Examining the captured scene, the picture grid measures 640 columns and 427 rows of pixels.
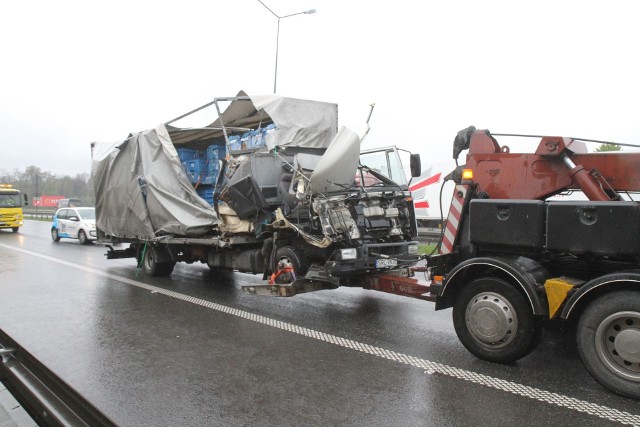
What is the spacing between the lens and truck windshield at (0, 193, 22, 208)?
26.2 meters

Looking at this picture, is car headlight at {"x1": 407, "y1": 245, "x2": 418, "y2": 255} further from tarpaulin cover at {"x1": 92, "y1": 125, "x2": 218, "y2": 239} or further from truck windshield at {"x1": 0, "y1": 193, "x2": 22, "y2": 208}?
truck windshield at {"x1": 0, "y1": 193, "x2": 22, "y2": 208}

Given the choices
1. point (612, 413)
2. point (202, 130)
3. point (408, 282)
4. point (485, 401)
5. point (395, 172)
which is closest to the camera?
point (612, 413)

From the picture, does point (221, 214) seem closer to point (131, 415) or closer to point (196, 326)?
point (196, 326)

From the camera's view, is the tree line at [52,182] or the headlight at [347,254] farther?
the tree line at [52,182]

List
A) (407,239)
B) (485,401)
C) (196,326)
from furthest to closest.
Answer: (407,239) < (196,326) < (485,401)

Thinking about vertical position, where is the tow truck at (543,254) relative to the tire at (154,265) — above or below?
above

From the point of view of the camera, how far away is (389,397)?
3.80m

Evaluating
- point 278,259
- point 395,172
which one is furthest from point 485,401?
point 395,172

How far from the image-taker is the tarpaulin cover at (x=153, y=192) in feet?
29.7

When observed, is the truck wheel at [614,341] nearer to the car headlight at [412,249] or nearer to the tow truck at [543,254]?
the tow truck at [543,254]

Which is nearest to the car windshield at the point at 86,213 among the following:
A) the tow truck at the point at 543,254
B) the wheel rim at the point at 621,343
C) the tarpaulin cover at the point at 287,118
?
the tarpaulin cover at the point at 287,118

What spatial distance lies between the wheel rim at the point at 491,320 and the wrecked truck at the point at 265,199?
74.1 inches

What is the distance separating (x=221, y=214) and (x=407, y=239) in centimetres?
328

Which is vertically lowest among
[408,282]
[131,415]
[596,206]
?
[131,415]
